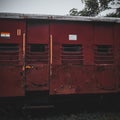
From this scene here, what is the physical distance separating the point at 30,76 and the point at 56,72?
713mm

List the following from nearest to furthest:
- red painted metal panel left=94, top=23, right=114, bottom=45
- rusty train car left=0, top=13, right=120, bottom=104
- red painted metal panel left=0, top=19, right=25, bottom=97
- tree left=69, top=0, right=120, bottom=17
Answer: red painted metal panel left=0, top=19, right=25, bottom=97, rusty train car left=0, top=13, right=120, bottom=104, red painted metal panel left=94, top=23, right=114, bottom=45, tree left=69, top=0, right=120, bottom=17

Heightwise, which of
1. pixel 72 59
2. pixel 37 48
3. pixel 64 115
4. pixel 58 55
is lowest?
pixel 64 115

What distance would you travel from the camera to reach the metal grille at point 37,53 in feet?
21.6

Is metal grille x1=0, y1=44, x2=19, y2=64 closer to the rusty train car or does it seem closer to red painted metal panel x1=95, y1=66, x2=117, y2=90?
the rusty train car

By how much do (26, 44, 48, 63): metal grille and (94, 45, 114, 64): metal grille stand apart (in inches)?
59.1

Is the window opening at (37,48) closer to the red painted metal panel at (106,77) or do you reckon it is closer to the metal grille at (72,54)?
the metal grille at (72,54)

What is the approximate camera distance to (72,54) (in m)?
6.89

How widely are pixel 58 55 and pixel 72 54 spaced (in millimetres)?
437

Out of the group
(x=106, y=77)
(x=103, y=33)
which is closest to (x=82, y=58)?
(x=106, y=77)

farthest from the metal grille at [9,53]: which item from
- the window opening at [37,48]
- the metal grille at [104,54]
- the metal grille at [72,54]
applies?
the metal grille at [104,54]

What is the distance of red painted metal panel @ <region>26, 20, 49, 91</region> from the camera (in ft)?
21.1

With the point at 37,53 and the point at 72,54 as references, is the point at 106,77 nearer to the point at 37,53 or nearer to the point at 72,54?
the point at 72,54

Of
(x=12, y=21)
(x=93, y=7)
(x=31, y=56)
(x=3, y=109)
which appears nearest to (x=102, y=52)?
(x=31, y=56)

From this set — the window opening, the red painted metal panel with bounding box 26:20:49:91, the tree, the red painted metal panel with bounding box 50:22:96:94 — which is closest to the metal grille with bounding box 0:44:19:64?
the red painted metal panel with bounding box 26:20:49:91
